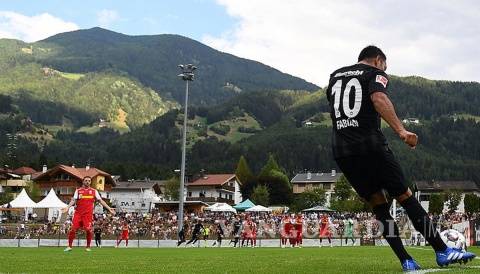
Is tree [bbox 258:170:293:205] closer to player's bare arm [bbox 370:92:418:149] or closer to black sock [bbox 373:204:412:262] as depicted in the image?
black sock [bbox 373:204:412:262]

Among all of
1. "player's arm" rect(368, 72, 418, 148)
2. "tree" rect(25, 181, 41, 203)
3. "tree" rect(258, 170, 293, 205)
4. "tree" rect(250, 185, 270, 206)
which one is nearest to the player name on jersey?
"player's arm" rect(368, 72, 418, 148)

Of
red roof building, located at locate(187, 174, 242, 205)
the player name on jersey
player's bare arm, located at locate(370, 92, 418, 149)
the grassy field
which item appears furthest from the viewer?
red roof building, located at locate(187, 174, 242, 205)

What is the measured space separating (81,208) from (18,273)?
8.97m

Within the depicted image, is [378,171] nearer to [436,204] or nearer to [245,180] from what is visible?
[436,204]

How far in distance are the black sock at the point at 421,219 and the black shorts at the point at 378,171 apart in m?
0.20

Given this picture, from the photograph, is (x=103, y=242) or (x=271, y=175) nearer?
(x=103, y=242)

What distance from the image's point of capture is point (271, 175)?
130000 mm

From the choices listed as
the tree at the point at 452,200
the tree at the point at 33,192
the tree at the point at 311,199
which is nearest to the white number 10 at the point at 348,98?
the tree at the point at 33,192

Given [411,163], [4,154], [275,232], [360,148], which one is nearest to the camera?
[360,148]

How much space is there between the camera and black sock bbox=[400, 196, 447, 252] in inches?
257

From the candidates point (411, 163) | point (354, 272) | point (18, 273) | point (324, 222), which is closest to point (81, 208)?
point (18, 273)

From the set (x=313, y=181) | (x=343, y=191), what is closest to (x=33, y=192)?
(x=343, y=191)

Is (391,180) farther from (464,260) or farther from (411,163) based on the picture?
(411,163)

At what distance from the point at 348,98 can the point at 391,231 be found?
1.53 m
